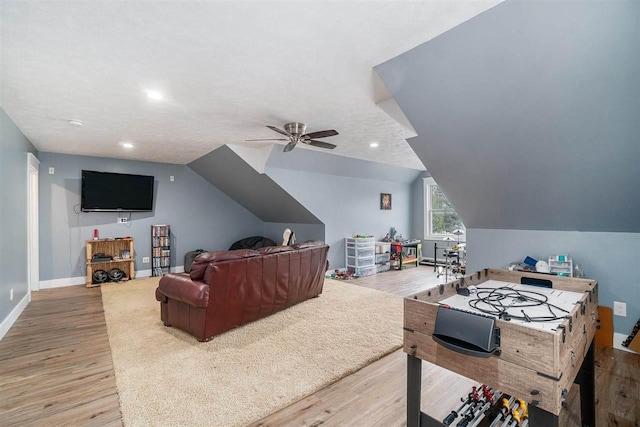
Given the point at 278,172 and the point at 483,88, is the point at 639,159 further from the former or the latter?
the point at 278,172

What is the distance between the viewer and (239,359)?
260cm

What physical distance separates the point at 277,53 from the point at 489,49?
147cm

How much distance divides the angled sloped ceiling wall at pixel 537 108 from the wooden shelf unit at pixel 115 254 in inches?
227

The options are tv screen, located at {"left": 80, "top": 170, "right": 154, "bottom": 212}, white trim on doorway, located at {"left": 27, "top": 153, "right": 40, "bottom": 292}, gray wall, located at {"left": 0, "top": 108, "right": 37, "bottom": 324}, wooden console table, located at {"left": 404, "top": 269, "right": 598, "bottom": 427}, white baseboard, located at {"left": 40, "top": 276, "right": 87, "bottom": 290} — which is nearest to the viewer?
wooden console table, located at {"left": 404, "top": 269, "right": 598, "bottom": 427}

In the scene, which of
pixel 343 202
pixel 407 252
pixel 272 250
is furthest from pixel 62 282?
pixel 407 252

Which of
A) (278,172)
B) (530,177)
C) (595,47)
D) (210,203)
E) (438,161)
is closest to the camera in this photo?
(595,47)

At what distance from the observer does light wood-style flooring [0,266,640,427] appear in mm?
1875

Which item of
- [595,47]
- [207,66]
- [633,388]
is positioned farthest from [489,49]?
[633,388]

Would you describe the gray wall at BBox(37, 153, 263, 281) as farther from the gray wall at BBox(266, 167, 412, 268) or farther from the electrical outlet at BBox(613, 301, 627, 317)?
the electrical outlet at BBox(613, 301, 627, 317)

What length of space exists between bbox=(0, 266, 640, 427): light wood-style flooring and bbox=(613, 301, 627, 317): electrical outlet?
0.37m

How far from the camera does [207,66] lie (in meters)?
2.33

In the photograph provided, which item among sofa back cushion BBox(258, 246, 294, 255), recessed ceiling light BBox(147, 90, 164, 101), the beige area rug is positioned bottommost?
the beige area rug

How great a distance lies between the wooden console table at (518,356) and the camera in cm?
108

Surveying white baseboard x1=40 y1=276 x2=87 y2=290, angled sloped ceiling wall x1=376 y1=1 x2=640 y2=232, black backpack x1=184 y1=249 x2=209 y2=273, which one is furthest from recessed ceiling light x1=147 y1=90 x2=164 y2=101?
white baseboard x1=40 y1=276 x2=87 y2=290
